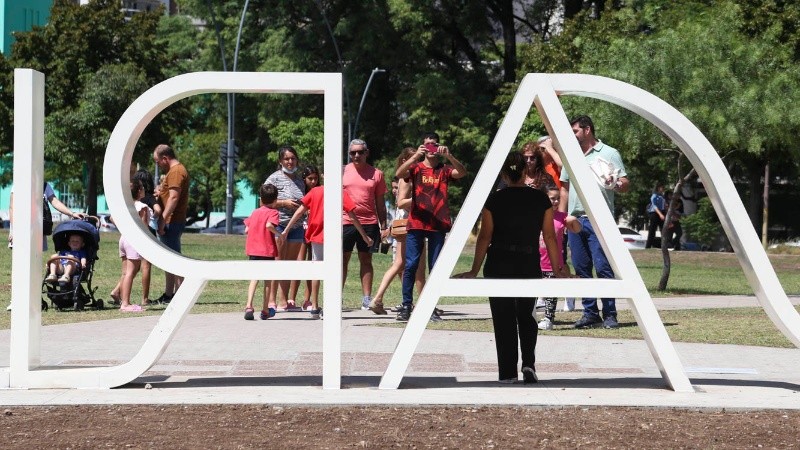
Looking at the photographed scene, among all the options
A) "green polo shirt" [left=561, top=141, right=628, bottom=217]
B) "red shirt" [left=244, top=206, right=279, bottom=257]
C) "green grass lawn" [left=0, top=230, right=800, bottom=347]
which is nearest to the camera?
"green polo shirt" [left=561, top=141, right=628, bottom=217]

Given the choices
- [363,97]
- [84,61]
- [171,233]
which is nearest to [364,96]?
[363,97]

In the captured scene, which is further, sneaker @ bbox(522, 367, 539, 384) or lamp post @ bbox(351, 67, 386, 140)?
lamp post @ bbox(351, 67, 386, 140)

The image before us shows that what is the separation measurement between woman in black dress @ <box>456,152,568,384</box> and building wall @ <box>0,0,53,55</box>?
63.2 meters

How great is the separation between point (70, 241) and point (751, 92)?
1047 cm

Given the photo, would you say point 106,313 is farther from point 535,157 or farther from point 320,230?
point 535,157

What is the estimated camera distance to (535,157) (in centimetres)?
1087

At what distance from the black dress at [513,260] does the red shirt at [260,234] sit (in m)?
4.82

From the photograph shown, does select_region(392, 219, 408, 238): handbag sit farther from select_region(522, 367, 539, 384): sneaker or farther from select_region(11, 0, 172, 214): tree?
select_region(11, 0, 172, 214): tree

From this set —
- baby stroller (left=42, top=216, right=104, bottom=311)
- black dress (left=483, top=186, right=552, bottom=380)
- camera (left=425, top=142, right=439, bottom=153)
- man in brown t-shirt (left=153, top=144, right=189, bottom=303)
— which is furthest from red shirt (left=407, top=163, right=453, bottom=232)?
black dress (left=483, top=186, right=552, bottom=380)

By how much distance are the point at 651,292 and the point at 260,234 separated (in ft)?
23.1

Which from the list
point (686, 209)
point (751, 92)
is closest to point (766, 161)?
point (686, 209)

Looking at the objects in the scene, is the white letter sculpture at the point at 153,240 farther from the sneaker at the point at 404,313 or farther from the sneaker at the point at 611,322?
the sneaker at the point at 404,313

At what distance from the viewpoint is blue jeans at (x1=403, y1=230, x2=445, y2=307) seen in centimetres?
1207

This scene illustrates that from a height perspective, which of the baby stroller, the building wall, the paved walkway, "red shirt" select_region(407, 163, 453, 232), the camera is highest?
the building wall
